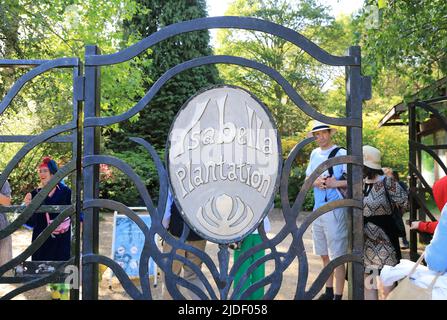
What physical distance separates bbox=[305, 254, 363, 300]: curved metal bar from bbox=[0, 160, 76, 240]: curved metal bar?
1.47m

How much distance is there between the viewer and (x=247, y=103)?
2.58 meters

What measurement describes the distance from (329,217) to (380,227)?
0.44 metres

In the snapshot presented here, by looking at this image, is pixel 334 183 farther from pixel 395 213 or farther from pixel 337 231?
pixel 395 213

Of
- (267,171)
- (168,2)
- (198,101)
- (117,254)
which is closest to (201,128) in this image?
(198,101)

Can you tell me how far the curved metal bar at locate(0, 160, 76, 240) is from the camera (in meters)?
2.58

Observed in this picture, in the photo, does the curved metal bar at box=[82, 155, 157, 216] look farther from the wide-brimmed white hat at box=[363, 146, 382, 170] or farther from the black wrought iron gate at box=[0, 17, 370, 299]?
the wide-brimmed white hat at box=[363, 146, 382, 170]

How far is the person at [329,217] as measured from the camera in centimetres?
398

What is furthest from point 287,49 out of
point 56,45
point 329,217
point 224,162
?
point 224,162

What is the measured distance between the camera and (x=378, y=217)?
373 centimetres

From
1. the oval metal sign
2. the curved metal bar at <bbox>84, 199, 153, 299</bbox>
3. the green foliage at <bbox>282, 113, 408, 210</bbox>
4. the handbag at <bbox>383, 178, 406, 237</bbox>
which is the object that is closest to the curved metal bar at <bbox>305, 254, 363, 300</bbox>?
the oval metal sign

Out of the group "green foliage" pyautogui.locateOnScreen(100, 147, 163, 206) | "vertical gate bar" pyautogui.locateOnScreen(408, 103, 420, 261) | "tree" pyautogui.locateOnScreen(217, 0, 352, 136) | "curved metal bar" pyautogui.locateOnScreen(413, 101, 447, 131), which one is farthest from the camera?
"tree" pyautogui.locateOnScreen(217, 0, 352, 136)

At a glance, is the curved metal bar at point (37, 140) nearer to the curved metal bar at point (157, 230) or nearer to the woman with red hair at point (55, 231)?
the curved metal bar at point (157, 230)

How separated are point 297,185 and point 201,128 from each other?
40.5ft

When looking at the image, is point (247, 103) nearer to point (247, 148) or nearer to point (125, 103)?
point (247, 148)
